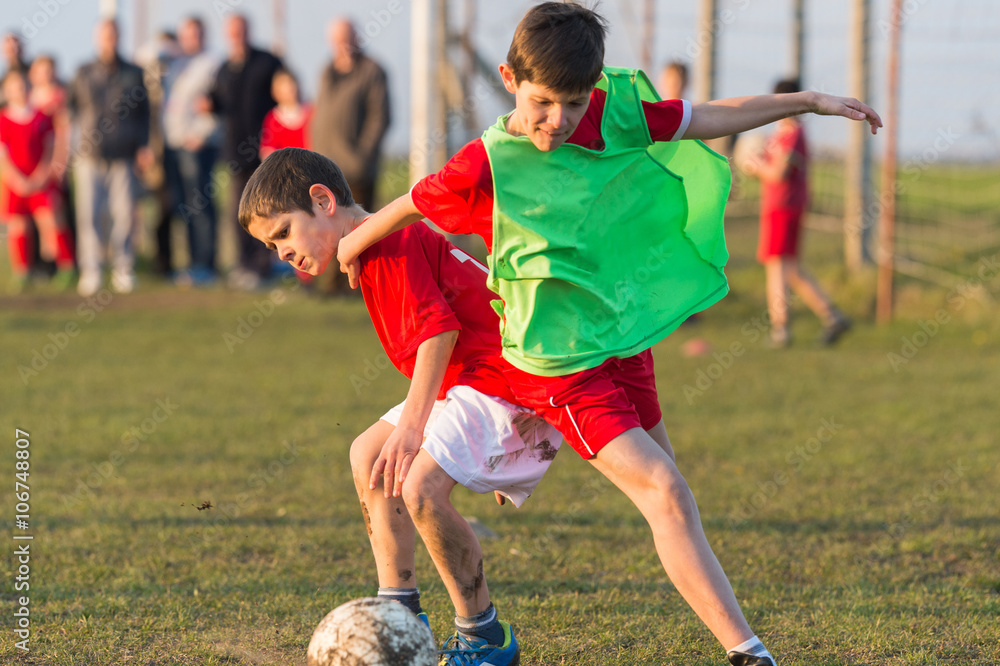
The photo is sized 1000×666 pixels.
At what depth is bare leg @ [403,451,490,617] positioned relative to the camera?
2.89m

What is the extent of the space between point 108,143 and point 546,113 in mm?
9258

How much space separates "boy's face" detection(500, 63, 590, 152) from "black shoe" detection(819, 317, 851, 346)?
705 cm

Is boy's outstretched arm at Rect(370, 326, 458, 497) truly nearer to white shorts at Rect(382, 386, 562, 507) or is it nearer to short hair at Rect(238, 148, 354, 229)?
white shorts at Rect(382, 386, 562, 507)

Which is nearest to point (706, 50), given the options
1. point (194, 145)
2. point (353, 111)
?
point (353, 111)

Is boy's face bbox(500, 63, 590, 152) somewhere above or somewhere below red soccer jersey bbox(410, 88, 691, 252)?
above

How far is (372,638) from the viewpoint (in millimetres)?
2689

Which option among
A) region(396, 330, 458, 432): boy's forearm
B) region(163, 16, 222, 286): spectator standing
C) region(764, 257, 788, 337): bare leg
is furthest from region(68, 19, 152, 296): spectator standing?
region(396, 330, 458, 432): boy's forearm

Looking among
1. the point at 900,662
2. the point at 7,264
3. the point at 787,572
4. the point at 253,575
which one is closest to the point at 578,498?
the point at 787,572

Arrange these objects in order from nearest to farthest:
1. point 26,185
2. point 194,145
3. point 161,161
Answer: point 194,145
point 26,185
point 161,161

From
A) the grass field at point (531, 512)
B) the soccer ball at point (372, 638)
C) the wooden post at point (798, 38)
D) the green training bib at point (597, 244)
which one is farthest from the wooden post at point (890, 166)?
the soccer ball at point (372, 638)

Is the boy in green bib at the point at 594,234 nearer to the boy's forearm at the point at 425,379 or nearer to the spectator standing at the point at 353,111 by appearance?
the boy's forearm at the point at 425,379

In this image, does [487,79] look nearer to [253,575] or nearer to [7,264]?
[7,264]

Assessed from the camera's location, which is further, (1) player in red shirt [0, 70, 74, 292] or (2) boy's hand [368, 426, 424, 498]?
(1) player in red shirt [0, 70, 74, 292]

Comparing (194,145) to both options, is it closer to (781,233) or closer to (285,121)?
(285,121)
